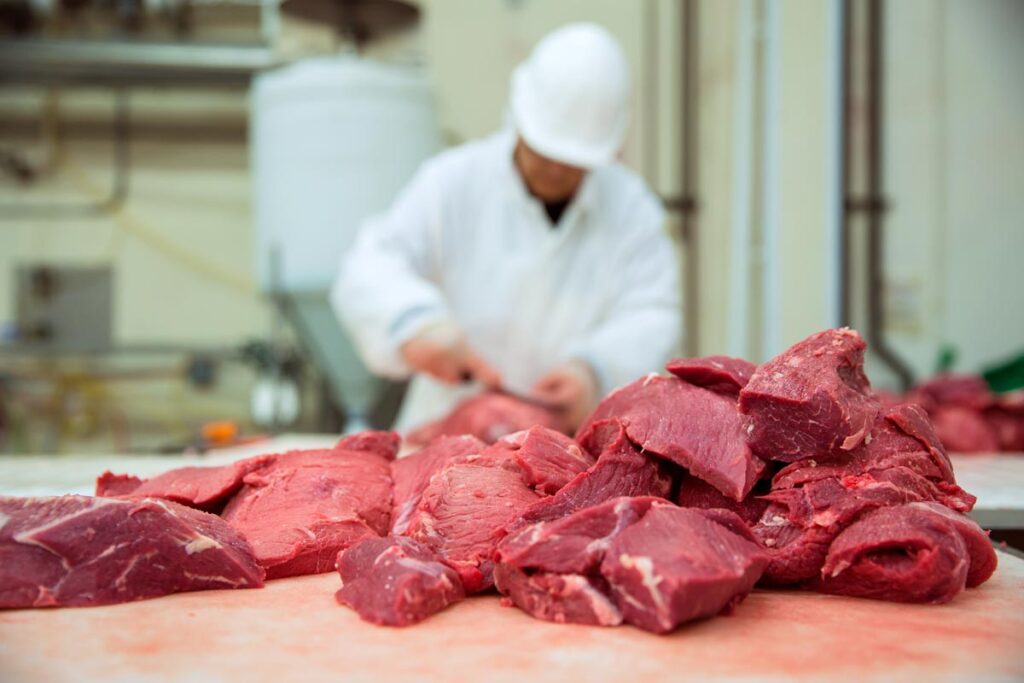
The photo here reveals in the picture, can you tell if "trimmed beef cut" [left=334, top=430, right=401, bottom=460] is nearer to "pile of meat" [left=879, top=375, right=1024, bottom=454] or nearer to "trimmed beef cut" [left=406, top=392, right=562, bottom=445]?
"trimmed beef cut" [left=406, top=392, right=562, bottom=445]

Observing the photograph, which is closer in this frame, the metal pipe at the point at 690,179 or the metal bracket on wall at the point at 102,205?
the metal pipe at the point at 690,179

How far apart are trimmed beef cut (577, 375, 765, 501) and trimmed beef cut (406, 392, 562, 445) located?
1064 mm

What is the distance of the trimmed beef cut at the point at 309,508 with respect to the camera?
1.35m

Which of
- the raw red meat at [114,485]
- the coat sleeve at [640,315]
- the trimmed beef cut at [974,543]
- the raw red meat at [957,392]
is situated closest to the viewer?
the trimmed beef cut at [974,543]

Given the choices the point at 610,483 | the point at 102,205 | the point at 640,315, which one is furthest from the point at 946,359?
the point at 102,205

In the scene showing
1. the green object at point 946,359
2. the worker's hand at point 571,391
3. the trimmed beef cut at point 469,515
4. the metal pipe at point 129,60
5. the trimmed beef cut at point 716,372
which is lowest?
the green object at point 946,359

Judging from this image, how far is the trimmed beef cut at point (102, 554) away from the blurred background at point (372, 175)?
3.17m

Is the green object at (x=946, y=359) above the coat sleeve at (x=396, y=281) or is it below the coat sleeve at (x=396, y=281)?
below

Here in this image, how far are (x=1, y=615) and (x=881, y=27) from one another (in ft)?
15.2

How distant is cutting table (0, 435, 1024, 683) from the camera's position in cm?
96

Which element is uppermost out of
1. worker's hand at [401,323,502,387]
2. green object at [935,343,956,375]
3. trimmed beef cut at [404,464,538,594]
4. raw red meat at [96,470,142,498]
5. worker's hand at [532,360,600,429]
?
trimmed beef cut at [404,464,538,594]

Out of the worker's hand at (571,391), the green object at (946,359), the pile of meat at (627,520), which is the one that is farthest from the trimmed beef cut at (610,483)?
→ the green object at (946,359)

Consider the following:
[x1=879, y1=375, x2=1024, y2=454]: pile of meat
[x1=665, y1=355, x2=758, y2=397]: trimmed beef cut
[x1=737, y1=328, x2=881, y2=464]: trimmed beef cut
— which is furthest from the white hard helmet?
[x1=737, y1=328, x2=881, y2=464]: trimmed beef cut

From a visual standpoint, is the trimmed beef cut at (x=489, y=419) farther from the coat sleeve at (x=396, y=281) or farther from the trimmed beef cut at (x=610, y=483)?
the trimmed beef cut at (x=610, y=483)
